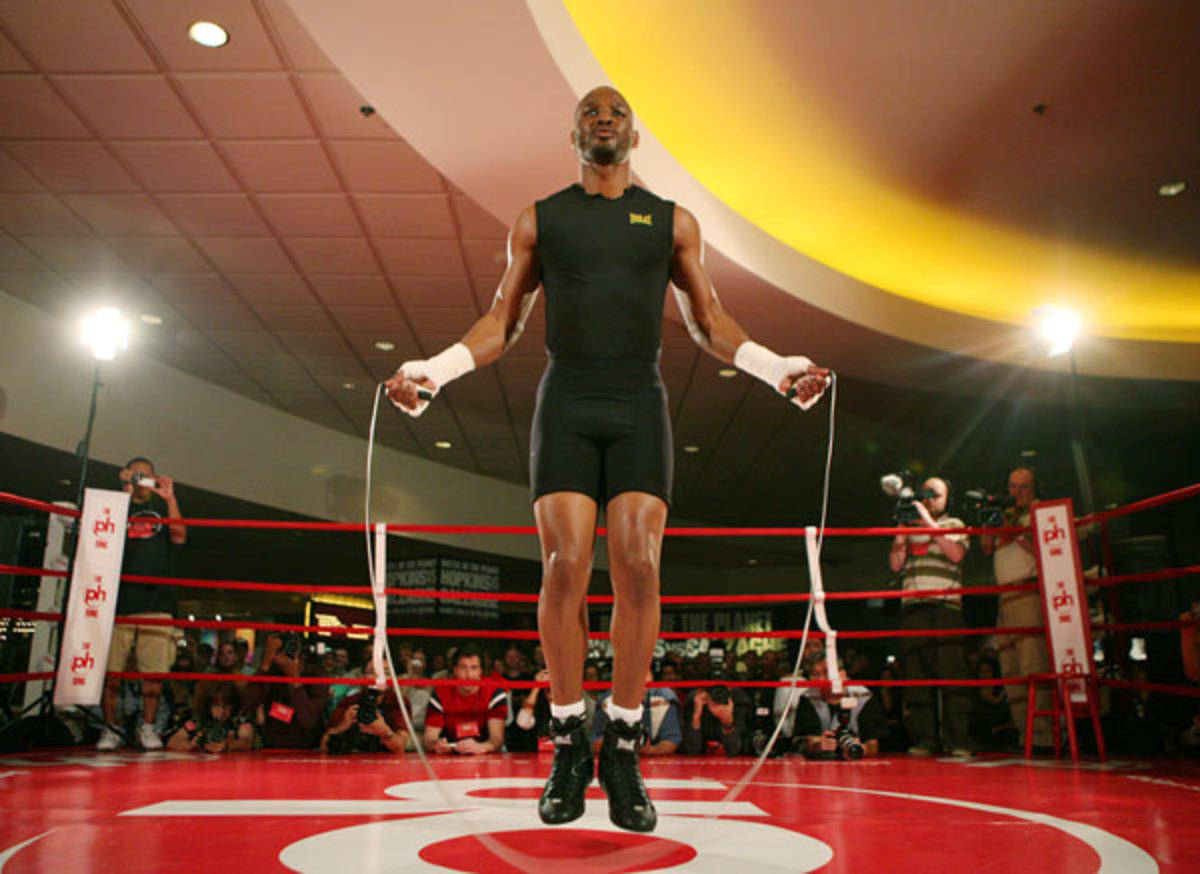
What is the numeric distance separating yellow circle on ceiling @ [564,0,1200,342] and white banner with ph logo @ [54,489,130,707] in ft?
9.93

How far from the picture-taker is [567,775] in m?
1.59

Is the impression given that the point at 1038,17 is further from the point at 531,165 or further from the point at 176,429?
the point at 176,429

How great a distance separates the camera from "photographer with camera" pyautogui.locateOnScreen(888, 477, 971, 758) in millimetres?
4137

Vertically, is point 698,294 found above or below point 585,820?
above

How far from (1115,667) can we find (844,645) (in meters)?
8.94

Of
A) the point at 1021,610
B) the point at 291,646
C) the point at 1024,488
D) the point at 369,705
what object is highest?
the point at 1024,488

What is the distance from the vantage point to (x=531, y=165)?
4.50 m

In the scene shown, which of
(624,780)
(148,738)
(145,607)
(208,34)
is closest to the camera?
(624,780)

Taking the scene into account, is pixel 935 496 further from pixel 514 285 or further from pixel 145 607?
pixel 145 607

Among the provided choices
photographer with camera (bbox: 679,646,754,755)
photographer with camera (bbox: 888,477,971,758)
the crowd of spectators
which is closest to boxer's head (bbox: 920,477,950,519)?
photographer with camera (bbox: 888,477,971,758)

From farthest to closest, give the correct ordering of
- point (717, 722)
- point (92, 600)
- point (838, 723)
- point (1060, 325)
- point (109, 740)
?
point (1060, 325), point (717, 722), point (838, 723), point (109, 740), point (92, 600)

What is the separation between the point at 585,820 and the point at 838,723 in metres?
3.07

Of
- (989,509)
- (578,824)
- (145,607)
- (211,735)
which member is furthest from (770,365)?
(145,607)

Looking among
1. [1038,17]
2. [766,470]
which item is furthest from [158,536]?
[766,470]
